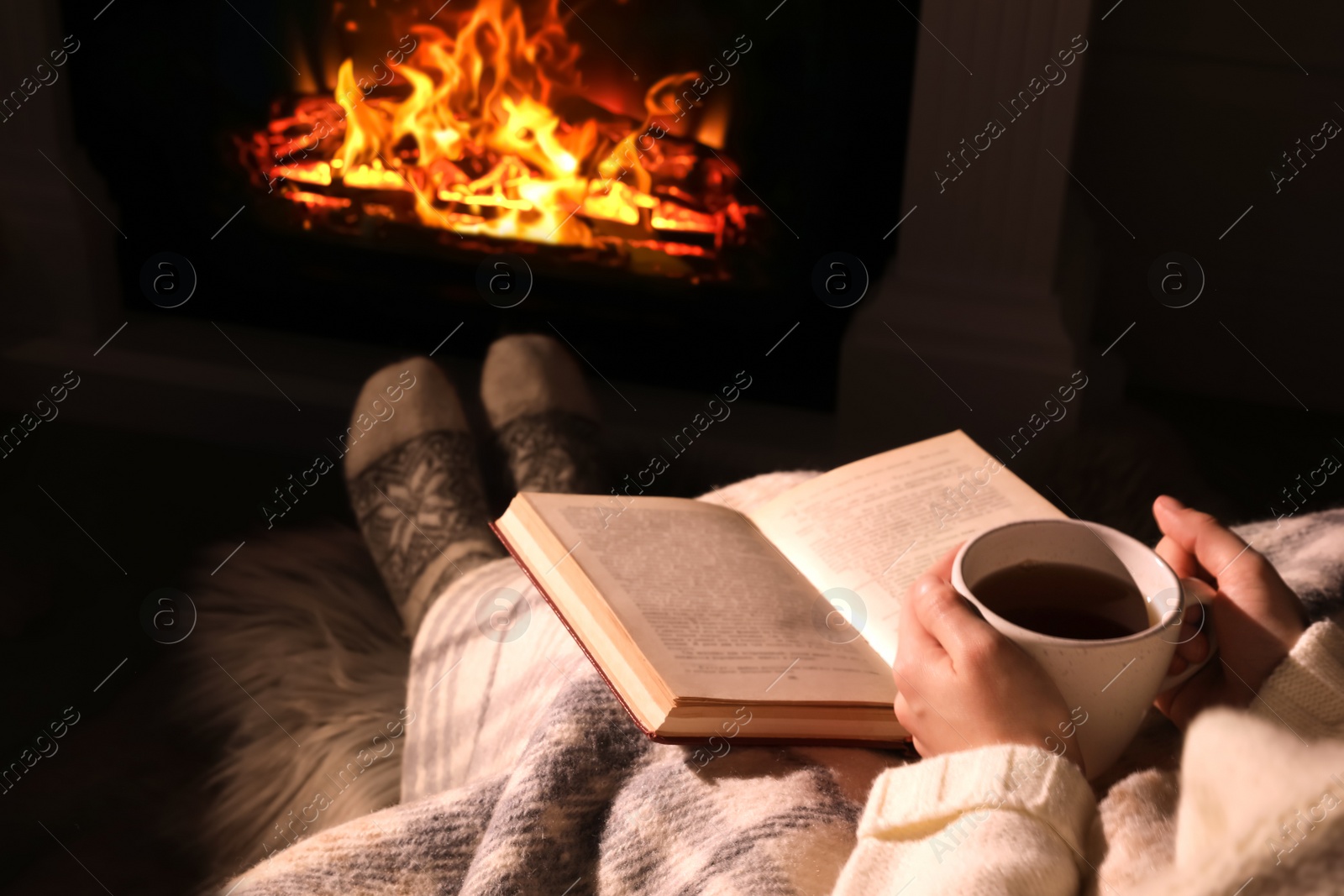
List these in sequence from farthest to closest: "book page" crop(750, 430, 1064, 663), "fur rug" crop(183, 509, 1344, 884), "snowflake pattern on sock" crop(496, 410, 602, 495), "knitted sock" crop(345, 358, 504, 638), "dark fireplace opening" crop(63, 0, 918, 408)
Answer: "dark fireplace opening" crop(63, 0, 918, 408) < "snowflake pattern on sock" crop(496, 410, 602, 495) < "knitted sock" crop(345, 358, 504, 638) < "fur rug" crop(183, 509, 1344, 884) < "book page" crop(750, 430, 1064, 663)

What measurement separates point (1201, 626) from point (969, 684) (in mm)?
153

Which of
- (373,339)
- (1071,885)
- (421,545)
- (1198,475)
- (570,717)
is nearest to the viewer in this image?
(1071,885)

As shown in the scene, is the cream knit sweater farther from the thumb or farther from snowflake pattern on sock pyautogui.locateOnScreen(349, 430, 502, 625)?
snowflake pattern on sock pyautogui.locateOnScreen(349, 430, 502, 625)

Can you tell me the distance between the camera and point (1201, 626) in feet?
1.91

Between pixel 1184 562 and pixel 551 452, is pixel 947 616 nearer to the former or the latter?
pixel 1184 562

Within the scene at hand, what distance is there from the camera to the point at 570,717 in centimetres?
63

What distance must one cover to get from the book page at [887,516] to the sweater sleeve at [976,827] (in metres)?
0.15

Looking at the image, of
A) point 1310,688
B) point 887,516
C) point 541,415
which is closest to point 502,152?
point 541,415

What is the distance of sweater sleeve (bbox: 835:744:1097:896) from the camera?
44cm

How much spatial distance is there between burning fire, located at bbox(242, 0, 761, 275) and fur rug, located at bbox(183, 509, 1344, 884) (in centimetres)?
52

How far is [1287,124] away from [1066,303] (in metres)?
0.40

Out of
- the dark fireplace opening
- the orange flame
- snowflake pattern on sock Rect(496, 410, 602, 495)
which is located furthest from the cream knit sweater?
the orange flame

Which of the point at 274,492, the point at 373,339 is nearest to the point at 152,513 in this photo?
the point at 274,492

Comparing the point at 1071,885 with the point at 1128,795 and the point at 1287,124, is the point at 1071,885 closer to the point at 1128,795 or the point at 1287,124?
the point at 1128,795
